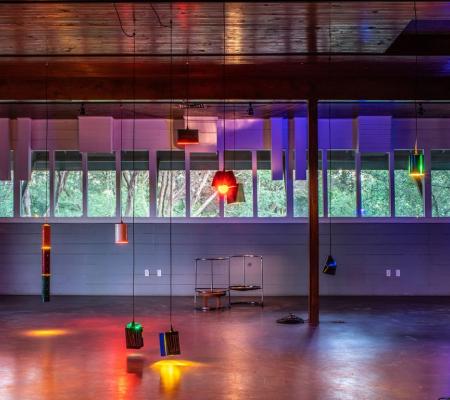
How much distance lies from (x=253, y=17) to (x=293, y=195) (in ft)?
25.0

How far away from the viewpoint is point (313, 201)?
9.50 m

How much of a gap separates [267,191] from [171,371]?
8056 mm

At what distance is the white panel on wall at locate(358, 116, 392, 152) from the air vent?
16.7 ft

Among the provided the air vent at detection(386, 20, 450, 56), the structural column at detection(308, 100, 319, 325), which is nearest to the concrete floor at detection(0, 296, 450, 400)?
the structural column at detection(308, 100, 319, 325)

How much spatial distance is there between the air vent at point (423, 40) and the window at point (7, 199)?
9195 mm

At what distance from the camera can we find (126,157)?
14.1m

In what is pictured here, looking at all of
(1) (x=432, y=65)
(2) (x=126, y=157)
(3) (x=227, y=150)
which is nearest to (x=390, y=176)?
(3) (x=227, y=150)

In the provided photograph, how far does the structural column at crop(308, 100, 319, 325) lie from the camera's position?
9.47 meters

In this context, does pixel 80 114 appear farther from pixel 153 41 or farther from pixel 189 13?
pixel 189 13

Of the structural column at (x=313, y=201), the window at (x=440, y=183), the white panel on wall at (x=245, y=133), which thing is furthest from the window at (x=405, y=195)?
the structural column at (x=313, y=201)

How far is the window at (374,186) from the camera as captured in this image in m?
14.0

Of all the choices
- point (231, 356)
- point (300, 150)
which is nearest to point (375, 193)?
point (300, 150)

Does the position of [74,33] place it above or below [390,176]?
above

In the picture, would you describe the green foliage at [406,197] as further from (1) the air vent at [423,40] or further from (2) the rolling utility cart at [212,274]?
(1) the air vent at [423,40]
